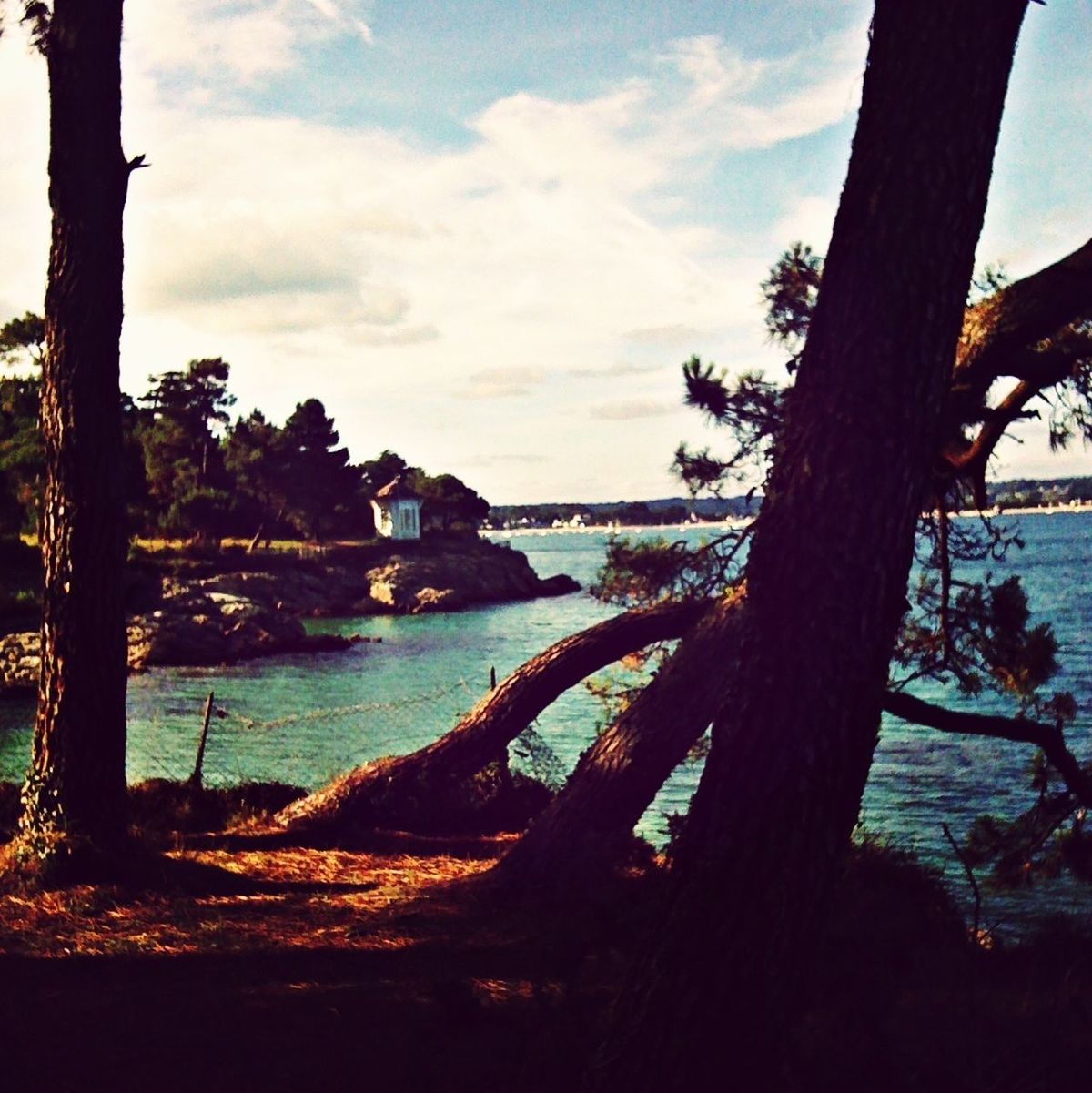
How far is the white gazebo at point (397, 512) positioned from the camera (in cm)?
8775

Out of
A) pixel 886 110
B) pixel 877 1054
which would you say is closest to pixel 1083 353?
pixel 886 110

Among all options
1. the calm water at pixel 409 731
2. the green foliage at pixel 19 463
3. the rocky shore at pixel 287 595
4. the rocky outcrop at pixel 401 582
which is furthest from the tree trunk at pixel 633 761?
the rocky outcrop at pixel 401 582

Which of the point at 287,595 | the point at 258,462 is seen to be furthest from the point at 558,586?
the point at 287,595

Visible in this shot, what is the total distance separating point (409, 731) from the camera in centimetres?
2753

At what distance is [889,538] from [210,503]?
6777 centimetres

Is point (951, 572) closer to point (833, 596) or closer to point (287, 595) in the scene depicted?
point (833, 596)

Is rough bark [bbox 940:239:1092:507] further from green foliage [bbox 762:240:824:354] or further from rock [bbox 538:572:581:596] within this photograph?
rock [bbox 538:572:581:596]

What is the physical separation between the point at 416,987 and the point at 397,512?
83.6 meters

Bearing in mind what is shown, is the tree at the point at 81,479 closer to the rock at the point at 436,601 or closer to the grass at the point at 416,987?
the grass at the point at 416,987

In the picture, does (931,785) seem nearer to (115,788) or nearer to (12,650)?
(115,788)

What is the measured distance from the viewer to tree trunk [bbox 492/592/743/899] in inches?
310

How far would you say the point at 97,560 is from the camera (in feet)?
23.2

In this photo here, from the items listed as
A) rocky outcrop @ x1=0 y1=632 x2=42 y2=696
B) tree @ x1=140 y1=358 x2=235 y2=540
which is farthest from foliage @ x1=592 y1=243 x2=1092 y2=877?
tree @ x1=140 y1=358 x2=235 y2=540

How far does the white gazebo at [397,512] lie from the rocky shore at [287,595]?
10.4 ft
